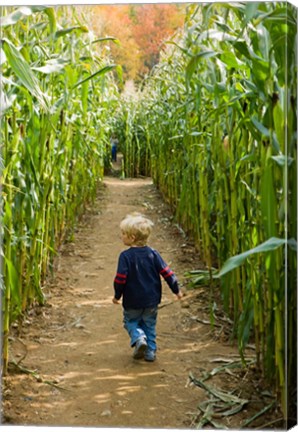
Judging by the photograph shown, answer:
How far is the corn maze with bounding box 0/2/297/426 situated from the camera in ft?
5.82

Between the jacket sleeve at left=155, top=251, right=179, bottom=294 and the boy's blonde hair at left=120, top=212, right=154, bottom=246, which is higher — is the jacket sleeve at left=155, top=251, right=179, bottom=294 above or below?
below

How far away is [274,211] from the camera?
173cm

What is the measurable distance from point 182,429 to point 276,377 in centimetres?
31

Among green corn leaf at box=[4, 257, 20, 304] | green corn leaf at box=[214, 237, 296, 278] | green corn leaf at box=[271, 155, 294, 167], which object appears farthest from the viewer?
green corn leaf at box=[4, 257, 20, 304]

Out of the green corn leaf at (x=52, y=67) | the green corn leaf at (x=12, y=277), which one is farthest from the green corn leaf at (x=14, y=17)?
the green corn leaf at (x=12, y=277)

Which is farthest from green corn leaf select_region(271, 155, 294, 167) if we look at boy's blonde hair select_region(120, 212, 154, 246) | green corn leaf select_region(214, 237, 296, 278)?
boy's blonde hair select_region(120, 212, 154, 246)

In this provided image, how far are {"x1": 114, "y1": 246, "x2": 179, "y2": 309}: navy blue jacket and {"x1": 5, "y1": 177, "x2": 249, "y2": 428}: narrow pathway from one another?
0.05 m

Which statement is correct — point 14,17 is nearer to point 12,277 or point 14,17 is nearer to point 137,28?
point 137,28

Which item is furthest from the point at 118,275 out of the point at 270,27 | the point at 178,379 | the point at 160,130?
the point at 160,130

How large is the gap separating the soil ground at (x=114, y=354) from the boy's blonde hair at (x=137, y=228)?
74 mm

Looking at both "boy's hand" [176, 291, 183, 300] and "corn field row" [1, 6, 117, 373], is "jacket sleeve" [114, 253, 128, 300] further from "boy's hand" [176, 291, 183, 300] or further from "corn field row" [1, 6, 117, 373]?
"corn field row" [1, 6, 117, 373]

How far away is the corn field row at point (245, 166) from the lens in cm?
176

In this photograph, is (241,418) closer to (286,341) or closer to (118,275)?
(286,341)

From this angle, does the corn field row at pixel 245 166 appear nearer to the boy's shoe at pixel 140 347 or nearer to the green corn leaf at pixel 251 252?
the green corn leaf at pixel 251 252
